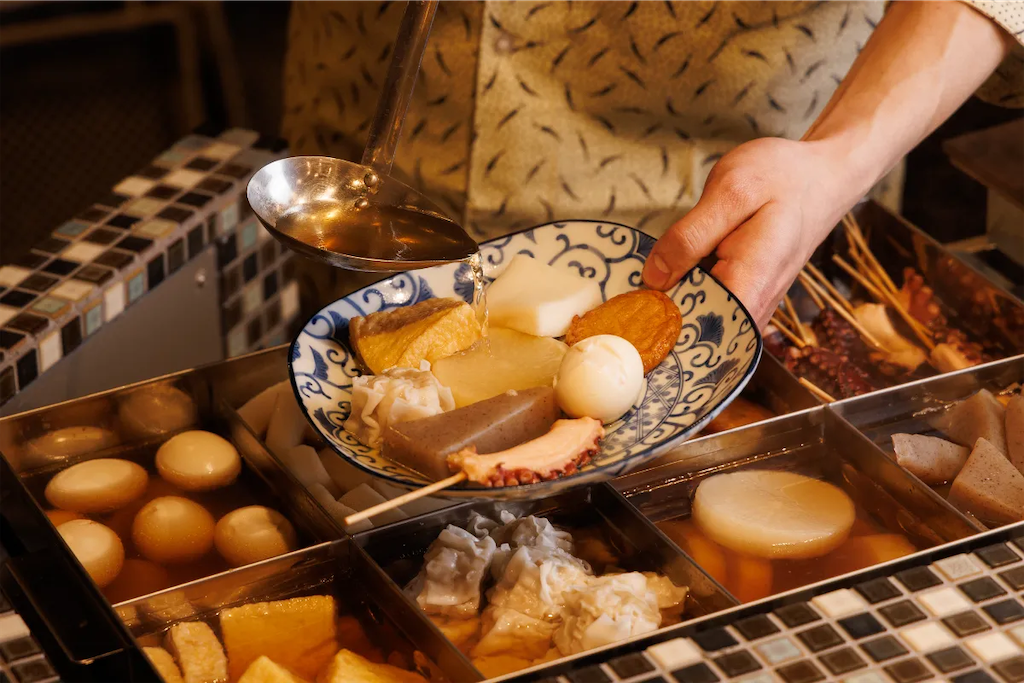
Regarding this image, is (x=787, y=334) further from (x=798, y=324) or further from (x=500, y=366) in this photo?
(x=500, y=366)

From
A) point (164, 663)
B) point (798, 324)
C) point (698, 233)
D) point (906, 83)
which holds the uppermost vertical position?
point (906, 83)

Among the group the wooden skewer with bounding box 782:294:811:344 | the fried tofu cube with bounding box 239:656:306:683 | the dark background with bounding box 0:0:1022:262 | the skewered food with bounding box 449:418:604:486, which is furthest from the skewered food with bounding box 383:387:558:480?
the dark background with bounding box 0:0:1022:262

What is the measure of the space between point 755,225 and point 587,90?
1.57 feet

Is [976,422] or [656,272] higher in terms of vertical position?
[656,272]

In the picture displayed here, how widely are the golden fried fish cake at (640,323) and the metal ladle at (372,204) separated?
195mm

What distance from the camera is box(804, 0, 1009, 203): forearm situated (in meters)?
1.71

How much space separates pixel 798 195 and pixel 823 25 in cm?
49

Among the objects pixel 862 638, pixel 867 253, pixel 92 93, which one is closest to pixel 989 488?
pixel 862 638

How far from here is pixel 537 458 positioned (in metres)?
1.20

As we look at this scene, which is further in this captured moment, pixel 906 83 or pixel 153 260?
pixel 153 260

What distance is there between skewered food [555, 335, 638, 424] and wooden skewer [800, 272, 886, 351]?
1.90ft

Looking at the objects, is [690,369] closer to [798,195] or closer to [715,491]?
Result: [715,491]

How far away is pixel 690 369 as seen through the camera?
56.6 inches

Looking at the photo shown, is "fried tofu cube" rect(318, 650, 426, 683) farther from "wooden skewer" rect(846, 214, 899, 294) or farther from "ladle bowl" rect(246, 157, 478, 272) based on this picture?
"wooden skewer" rect(846, 214, 899, 294)
